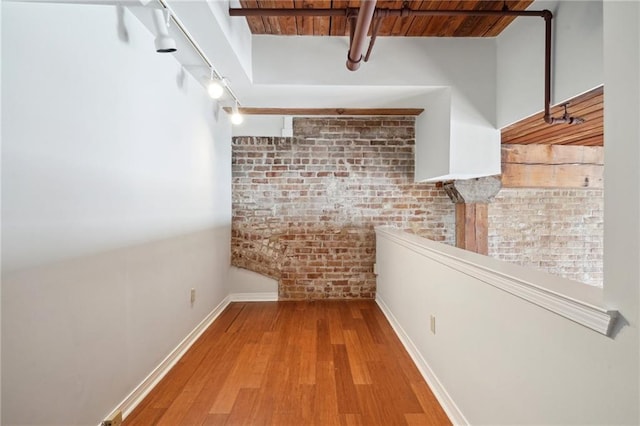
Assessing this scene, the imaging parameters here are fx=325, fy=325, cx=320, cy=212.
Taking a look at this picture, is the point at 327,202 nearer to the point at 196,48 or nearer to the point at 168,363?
the point at 196,48

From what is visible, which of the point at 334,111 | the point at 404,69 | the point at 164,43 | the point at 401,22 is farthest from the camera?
the point at 334,111

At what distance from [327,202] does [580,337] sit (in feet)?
10.2

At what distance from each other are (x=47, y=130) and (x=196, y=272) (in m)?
1.82

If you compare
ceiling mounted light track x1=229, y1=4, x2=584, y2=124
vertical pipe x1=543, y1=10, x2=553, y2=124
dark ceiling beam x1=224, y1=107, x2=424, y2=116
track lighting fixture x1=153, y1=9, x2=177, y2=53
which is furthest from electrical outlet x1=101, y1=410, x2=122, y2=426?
vertical pipe x1=543, y1=10, x2=553, y2=124

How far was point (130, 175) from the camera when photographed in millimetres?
1775

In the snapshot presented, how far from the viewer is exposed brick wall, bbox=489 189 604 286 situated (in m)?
4.12

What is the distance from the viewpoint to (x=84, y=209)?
1427 millimetres

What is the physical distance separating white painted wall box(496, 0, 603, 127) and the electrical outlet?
312 centimetres

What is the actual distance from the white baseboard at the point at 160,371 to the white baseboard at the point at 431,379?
5.75 feet

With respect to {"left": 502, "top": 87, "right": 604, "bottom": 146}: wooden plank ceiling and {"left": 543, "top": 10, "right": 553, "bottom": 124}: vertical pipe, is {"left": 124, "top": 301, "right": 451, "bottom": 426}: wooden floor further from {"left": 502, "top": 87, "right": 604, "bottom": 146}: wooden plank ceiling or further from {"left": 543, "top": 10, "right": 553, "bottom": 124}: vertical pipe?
{"left": 502, "top": 87, "right": 604, "bottom": 146}: wooden plank ceiling

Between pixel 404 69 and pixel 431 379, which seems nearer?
pixel 431 379

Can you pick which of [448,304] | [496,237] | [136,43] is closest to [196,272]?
[136,43]

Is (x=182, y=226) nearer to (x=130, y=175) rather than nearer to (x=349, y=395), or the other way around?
(x=130, y=175)

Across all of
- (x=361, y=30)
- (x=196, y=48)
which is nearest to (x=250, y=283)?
(x=196, y=48)
